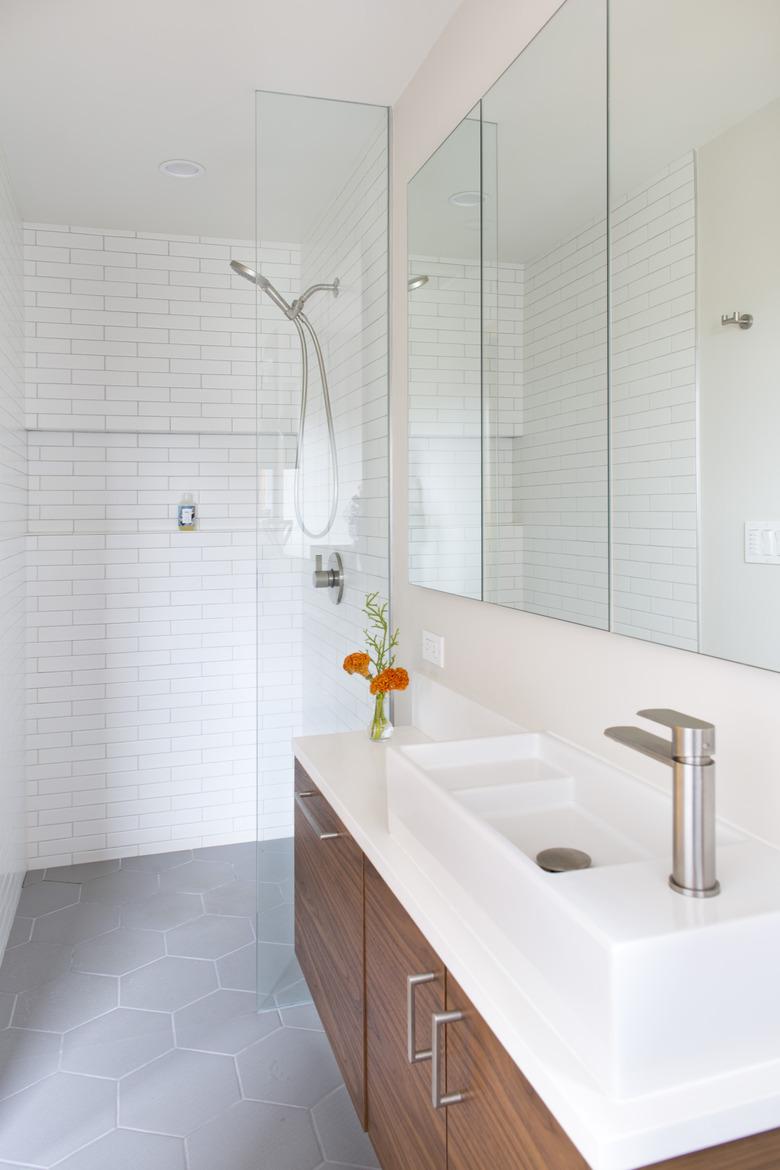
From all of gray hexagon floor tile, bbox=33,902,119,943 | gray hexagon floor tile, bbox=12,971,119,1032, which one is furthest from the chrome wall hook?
gray hexagon floor tile, bbox=33,902,119,943

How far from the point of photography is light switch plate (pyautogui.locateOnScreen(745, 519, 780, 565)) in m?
1.08

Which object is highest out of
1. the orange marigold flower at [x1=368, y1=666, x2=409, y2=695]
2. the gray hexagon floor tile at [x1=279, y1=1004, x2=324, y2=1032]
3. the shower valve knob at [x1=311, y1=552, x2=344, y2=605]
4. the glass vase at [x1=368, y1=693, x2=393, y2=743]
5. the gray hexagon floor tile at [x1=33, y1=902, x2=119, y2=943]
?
the shower valve knob at [x1=311, y1=552, x2=344, y2=605]

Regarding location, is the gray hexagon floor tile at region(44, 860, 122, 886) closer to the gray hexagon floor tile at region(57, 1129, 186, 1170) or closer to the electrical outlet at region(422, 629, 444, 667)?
the gray hexagon floor tile at region(57, 1129, 186, 1170)

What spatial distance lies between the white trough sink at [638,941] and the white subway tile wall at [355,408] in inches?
54.3

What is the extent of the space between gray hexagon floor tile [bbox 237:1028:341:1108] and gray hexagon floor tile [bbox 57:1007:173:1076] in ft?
0.94

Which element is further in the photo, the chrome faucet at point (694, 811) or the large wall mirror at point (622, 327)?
the large wall mirror at point (622, 327)

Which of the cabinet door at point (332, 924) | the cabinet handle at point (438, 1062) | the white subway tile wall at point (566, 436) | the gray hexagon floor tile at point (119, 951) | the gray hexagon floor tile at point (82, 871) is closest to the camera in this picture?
the cabinet handle at point (438, 1062)

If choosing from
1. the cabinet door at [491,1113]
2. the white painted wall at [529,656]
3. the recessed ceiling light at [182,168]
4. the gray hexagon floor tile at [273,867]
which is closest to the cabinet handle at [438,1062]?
the cabinet door at [491,1113]

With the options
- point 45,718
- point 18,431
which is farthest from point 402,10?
point 45,718

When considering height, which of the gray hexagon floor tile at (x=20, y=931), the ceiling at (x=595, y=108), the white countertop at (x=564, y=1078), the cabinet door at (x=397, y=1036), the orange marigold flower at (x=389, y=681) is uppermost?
the ceiling at (x=595, y=108)

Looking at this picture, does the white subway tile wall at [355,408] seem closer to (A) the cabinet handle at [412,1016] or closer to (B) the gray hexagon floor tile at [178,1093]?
(B) the gray hexagon floor tile at [178,1093]

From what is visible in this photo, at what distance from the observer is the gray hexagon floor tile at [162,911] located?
326cm

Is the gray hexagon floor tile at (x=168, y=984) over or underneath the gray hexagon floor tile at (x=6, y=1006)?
over

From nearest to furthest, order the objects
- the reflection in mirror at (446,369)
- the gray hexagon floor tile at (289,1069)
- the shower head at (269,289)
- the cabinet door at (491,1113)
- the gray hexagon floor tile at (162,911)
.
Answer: the cabinet door at (491,1113) < the reflection in mirror at (446,369) < the gray hexagon floor tile at (289,1069) < the shower head at (269,289) < the gray hexagon floor tile at (162,911)
